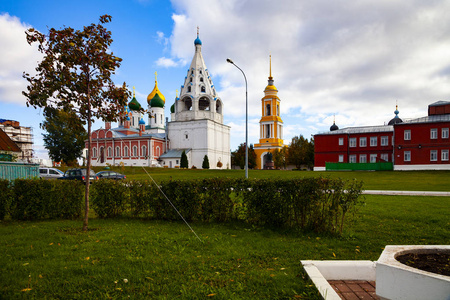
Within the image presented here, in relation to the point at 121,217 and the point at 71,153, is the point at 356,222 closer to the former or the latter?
the point at 121,217

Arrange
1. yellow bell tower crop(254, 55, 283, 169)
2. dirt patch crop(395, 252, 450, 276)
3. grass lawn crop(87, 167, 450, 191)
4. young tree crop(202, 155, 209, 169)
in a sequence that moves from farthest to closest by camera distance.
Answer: yellow bell tower crop(254, 55, 283, 169) < young tree crop(202, 155, 209, 169) < grass lawn crop(87, 167, 450, 191) < dirt patch crop(395, 252, 450, 276)

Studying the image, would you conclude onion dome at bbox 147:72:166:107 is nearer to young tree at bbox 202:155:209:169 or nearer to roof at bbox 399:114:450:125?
young tree at bbox 202:155:209:169

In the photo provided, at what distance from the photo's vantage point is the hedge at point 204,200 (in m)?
6.71

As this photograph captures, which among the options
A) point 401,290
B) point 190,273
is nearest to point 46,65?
point 190,273

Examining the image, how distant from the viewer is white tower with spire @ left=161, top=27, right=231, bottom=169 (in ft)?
173

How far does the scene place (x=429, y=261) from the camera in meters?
3.33

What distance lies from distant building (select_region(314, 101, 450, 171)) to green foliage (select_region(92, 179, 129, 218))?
1591 inches

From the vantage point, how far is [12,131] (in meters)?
56.8

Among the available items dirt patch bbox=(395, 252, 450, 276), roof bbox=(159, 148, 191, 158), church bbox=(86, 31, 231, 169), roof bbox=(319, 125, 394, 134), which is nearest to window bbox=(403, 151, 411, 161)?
roof bbox=(319, 125, 394, 134)

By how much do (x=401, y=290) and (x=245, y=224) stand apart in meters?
4.98

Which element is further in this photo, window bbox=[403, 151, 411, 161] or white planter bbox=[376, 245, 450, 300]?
window bbox=[403, 151, 411, 161]

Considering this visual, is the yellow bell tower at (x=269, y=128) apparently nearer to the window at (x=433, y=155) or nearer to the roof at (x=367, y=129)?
the roof at (x=367, y=129)

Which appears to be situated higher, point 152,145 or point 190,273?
point 152,145

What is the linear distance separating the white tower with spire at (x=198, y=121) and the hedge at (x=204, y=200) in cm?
4325
